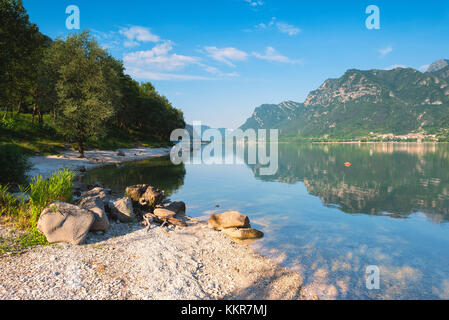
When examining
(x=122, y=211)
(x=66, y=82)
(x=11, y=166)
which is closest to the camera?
(x=122, y=211)

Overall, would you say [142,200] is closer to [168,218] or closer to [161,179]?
[168,218]

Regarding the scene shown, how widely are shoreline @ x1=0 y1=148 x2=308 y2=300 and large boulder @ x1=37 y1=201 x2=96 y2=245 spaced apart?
0.42 m

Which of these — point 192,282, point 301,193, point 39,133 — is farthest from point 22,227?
point 39,133

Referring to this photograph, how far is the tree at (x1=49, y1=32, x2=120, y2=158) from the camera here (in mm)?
43750

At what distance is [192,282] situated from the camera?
29.5 feet

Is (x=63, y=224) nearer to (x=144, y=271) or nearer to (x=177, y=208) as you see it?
(x=144, y=271)

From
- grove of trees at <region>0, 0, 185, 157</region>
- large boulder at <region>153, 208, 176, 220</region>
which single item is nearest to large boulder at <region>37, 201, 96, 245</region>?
large boulder at <region>153, 208, 176, 220</region>

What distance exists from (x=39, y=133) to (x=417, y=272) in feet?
201

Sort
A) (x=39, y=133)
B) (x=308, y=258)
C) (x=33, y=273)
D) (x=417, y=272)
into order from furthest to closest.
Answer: (x=39, y=133)
(x=308, y=258)
(x=417, y=272)
(x=33, y=273)

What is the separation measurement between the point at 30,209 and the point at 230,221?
10581 millimetres

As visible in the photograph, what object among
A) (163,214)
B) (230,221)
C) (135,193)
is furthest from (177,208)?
(230,221)

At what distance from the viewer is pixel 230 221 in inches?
634

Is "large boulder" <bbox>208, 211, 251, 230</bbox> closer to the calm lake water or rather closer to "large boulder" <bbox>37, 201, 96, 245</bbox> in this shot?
the calm lake water

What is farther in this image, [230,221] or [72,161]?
[72,161]
